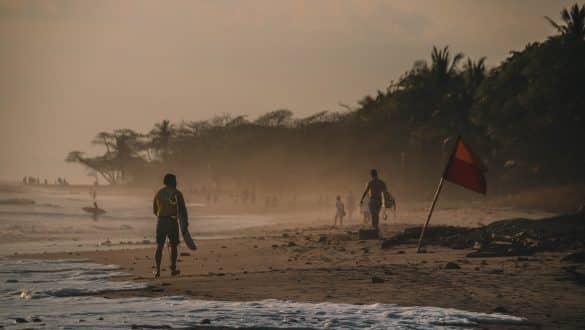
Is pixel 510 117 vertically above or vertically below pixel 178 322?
above

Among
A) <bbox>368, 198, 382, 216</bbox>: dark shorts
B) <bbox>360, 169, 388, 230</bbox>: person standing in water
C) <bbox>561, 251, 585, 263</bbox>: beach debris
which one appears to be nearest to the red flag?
<bbox>561, 251, 585, 263</bbox>: beach debris

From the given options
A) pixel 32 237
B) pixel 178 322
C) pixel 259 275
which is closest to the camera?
pixel 178 322

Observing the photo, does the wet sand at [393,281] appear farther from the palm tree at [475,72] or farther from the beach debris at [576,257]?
the palm tree at [475,72]

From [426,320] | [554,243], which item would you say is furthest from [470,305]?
[554,243]

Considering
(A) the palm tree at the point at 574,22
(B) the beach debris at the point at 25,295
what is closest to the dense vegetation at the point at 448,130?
(A) the palm tree at the point at 574,22

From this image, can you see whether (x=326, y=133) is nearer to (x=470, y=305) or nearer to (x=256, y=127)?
(x=256, y=127)

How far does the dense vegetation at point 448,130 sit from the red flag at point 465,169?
107 feet

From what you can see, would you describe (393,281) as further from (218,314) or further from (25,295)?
(25,295)

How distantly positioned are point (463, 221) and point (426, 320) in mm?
23872

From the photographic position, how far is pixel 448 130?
191ft

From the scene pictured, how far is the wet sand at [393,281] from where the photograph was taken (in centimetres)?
955

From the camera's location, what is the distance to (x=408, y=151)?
67750 millimetres

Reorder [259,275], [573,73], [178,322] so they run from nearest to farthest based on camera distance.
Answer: [178,322] → [259,275] → [573,73]

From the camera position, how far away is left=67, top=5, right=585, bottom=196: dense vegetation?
4731 centimetres
